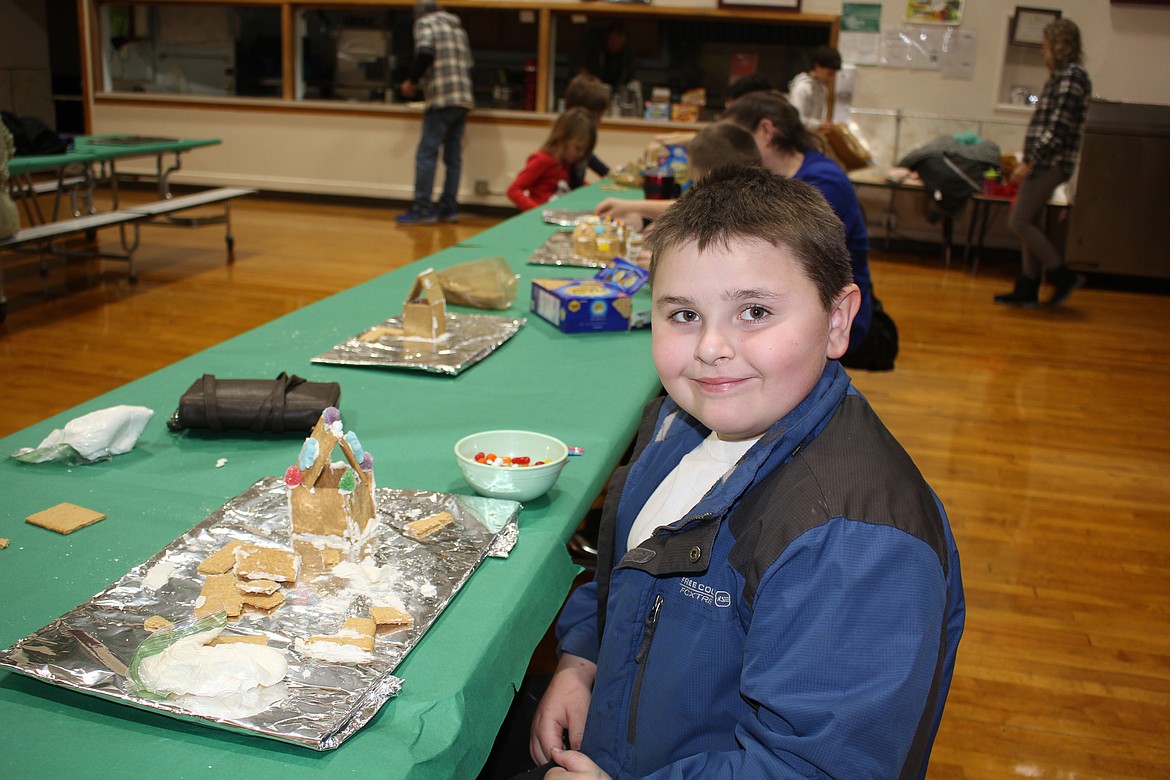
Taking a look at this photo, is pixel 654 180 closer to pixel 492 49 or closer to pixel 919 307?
pixel 919 307

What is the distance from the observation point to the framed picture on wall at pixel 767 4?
761 cm

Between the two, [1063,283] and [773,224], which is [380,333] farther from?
[1063,283]

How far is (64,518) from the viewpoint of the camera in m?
1.29

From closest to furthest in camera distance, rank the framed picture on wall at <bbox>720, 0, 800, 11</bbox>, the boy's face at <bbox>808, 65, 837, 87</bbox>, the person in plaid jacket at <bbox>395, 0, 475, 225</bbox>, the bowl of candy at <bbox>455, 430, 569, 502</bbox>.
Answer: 1. the bowl of candy at <bbox>455, 430, 569, 502</bbox>
2. the boy's face at <bbox>808, 65, 837, 87</bbox>
3. the person in plaid jacket at <bbox>395, 0, 475, 225</bbox>
4. the framed picture on wall at <bbox>720, 0, 800, 11</bbox>

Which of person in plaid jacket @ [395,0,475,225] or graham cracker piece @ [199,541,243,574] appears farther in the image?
person in plaid jacket @ [395,0,475,225]

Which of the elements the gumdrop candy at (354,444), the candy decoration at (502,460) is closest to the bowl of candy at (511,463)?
the candy decoration at (502,460)

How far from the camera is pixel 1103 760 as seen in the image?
6.72 feet

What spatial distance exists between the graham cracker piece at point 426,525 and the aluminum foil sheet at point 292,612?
0.01 metres

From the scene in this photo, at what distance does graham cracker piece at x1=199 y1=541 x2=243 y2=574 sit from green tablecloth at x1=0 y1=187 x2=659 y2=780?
110 millimetres

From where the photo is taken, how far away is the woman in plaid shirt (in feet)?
18.2

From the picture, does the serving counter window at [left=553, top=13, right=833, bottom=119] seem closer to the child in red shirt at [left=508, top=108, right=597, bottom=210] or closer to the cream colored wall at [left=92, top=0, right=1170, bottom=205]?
the cream colored wall at [left=92, top=0, right=1170, bottom=205]

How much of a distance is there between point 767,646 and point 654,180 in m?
3.73

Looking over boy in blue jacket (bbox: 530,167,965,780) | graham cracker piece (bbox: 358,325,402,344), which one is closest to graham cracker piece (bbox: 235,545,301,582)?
boy in blue jacket (bbox: 530,167,965,780)

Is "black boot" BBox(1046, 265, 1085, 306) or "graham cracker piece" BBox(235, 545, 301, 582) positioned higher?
"graham cracker piece" BBox(235, 545, 301, 582)
